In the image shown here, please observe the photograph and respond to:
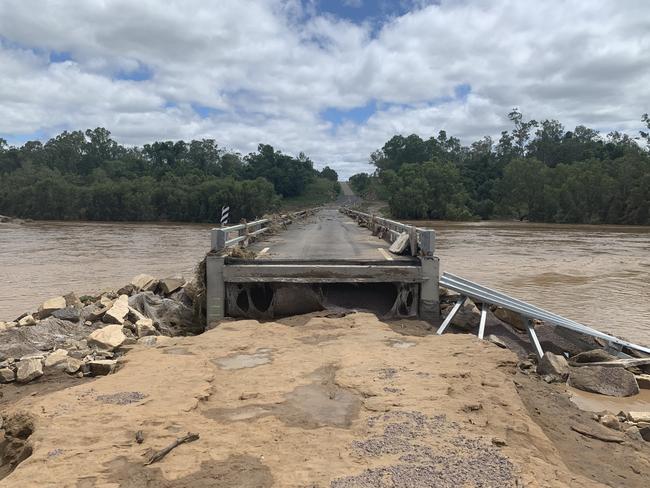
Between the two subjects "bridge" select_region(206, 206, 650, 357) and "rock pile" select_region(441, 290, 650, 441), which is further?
"bridge" select_region(206, 206, 650, 357)

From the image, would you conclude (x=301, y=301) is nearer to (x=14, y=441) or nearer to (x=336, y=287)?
(x=336, y=287)

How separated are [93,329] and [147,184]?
265 feet

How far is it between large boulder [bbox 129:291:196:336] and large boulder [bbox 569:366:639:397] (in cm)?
629

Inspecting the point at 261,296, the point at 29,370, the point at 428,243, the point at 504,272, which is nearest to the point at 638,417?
the point at 428,243

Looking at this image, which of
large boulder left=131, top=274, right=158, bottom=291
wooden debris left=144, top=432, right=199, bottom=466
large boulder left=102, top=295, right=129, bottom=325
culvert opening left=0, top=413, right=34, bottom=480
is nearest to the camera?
wooden debris left=144, top=432, right=199, bottom=466

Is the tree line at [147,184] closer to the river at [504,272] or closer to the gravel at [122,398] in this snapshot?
the river at [504,272]

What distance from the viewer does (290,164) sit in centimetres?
13338

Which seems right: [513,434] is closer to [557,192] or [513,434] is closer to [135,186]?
[557,192]

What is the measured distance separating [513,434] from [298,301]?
5.63 meters

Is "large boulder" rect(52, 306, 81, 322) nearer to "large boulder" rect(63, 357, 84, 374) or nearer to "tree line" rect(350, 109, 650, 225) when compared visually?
"large boulder" rect(63, 357, 84, 374)

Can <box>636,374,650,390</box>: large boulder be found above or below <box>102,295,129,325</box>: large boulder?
below

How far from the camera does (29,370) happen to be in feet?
22.1

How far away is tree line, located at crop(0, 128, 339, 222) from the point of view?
81.2m

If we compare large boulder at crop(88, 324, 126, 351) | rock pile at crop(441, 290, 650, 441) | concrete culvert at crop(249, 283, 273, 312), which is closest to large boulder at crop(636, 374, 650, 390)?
rock pile at crop(441, 290, 650, 441)
